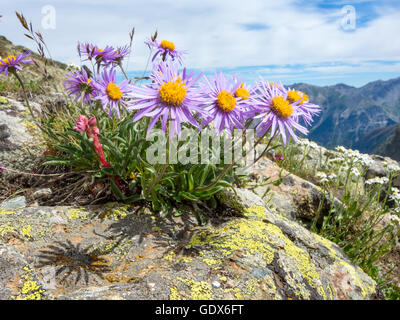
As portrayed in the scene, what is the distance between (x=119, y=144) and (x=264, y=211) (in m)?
1.70

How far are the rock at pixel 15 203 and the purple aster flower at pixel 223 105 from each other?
211 centimetres

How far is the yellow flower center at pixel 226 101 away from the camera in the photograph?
6.91 feet

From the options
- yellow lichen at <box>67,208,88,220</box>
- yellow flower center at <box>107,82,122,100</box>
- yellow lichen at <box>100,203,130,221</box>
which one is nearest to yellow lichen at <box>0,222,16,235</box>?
yellow lichen at <box>67,208,88,220</box>

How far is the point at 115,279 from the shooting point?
1.82m

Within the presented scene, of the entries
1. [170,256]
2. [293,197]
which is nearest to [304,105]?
[170,256]

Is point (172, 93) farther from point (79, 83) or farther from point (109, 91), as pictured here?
point (79, 83)

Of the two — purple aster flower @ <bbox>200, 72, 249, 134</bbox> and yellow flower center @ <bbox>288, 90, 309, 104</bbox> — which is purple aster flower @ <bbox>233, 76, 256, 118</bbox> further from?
yellow flower center @ <bbox>288, 90, 309, 104</bbox>

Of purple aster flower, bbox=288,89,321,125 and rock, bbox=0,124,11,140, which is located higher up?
purple aster flower, bbox=288,89,321,125

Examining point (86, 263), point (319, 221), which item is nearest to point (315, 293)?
point (86, 263)

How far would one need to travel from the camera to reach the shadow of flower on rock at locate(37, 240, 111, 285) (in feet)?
5.82

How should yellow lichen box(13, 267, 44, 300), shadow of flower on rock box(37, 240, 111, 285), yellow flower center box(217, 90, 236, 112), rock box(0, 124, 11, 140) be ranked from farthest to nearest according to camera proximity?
rock box(0, 124, 11, 140)
yellow flower center box(217, 90, 236, 112)
shadow of flower on rock box(37, 240, 111, 285)
yellow lichen box(13, 267, 44, 300)

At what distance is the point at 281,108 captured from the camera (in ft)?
7.33

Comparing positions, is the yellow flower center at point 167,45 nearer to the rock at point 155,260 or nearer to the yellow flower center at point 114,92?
Result: the yellow flower center at point 114,92

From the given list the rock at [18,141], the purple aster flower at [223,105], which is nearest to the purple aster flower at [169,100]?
the purple aster flower at [223,105]
